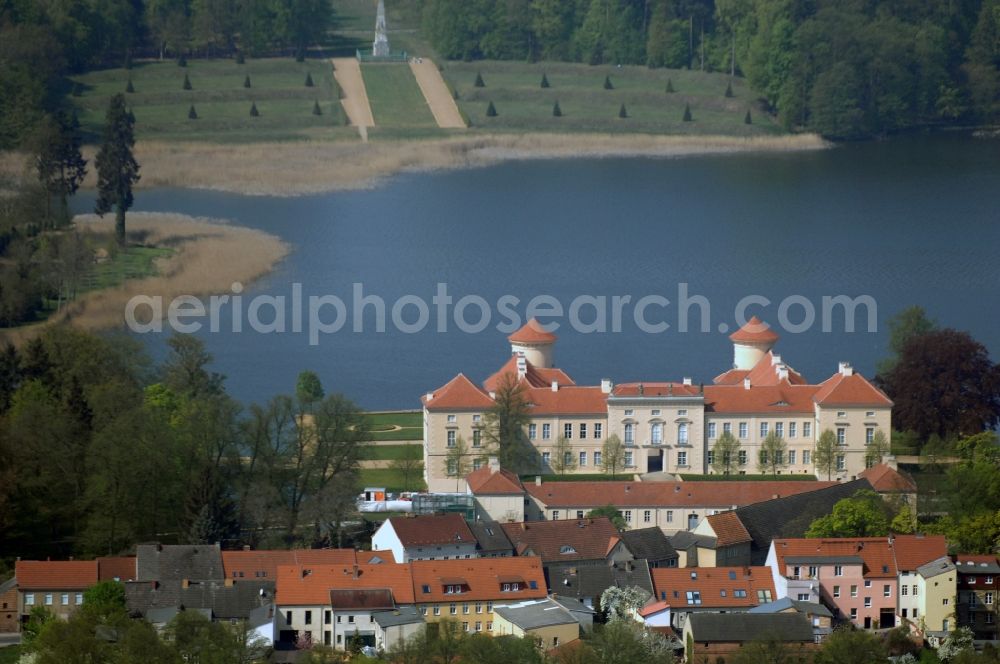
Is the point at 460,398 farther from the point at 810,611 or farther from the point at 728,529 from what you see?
the point at 810,611

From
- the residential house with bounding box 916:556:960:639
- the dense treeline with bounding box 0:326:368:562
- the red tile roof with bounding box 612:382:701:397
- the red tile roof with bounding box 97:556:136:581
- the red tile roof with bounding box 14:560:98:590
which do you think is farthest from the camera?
the red tile roof with bounding box 612:382:701:397

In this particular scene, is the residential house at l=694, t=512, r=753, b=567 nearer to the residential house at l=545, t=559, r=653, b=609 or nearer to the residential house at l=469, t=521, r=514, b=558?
the residential house at l=545, t=559, r=653, b=609

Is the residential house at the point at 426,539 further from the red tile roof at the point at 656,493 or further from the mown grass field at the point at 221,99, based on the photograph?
the mown grass field at the point at 221,99

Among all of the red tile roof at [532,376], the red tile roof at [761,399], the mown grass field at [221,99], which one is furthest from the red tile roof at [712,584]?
the mown grass field at [221,99]

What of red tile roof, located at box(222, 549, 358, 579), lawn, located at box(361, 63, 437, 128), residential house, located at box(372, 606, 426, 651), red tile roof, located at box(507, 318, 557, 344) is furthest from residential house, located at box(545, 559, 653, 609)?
lawn, located at box(361, 63, 437, 128)

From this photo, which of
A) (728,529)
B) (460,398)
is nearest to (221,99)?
(460,398)

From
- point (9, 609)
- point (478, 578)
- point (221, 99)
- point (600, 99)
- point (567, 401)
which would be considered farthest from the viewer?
point (600, 99)

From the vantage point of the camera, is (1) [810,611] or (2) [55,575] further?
(2) [55,575]
